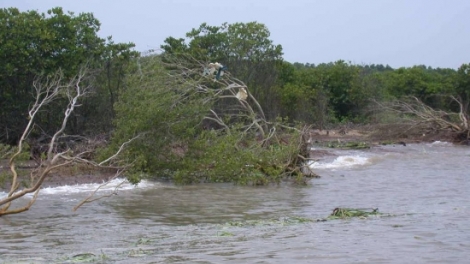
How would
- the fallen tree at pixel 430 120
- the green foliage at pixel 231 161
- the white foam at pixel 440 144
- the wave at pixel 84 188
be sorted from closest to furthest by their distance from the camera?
the wave at pixel 84 188 < the green foliage at pixel 231 161 < the fallen tree at pixel 430 120 < the white foam at pixel 440 144

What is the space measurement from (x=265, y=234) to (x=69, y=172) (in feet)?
30.0

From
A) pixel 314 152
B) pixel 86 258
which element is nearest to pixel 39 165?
pixel 86 258

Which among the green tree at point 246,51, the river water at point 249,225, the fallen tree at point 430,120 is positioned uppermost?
the green tree at point 246,51

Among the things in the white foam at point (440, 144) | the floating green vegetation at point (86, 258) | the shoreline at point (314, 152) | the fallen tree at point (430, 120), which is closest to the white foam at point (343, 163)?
the shoreline at point (314, 152)

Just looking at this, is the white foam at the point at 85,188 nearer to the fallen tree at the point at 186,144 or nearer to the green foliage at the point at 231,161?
the fallen tree at the point at 186,144

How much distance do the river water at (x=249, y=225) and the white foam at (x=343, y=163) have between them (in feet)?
10.7

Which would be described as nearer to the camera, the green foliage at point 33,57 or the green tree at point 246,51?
the green foliage at point 33,57

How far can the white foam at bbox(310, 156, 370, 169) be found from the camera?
77.4 ft

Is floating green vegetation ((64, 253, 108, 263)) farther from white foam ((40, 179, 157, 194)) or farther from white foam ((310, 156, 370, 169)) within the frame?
white foam ((310, 156, 370, 169))

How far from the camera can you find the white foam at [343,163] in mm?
23587

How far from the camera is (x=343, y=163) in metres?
24.9

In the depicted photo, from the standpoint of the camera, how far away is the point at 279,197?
16094 millimetres

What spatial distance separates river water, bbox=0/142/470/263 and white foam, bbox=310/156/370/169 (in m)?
3.26

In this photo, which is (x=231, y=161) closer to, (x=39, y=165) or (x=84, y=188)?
(x=84, y=188)
